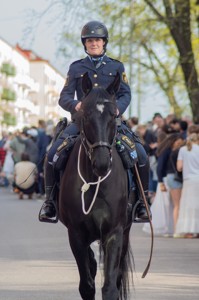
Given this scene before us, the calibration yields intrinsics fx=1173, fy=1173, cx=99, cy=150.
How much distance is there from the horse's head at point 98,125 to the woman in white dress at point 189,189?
10.3m

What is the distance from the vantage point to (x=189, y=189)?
810 inches

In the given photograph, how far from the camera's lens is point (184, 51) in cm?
3362

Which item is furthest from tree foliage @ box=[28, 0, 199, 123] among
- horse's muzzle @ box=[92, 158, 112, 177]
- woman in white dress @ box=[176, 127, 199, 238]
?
→ horse's muzzle @ box=[92, 158, 112, 177]

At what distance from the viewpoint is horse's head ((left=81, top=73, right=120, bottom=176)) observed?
30.6 ft

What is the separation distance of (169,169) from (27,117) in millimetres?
157938

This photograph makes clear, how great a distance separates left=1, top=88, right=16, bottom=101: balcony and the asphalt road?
128963mm

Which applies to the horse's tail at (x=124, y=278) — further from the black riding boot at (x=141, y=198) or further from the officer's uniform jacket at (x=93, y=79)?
the officer's uniform jacket at (x=93, y=79)

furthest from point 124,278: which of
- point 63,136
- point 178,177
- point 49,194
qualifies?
point 178,177

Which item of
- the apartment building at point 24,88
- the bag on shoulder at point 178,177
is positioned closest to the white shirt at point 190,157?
the bag on shoulder at point 178,177

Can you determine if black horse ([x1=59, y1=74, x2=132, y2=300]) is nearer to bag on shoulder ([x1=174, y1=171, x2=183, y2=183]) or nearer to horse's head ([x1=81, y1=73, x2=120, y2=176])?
horse's head ([x1=81, y1=73, x2=120, y2=176])

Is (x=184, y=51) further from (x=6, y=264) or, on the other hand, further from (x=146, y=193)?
(x=146, y=193)

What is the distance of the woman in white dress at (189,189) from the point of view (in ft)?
65.8

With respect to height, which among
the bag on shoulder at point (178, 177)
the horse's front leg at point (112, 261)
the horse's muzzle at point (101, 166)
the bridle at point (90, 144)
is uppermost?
the bridle at point (90, 144)

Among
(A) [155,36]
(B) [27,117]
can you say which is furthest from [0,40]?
(A) [155,36]
